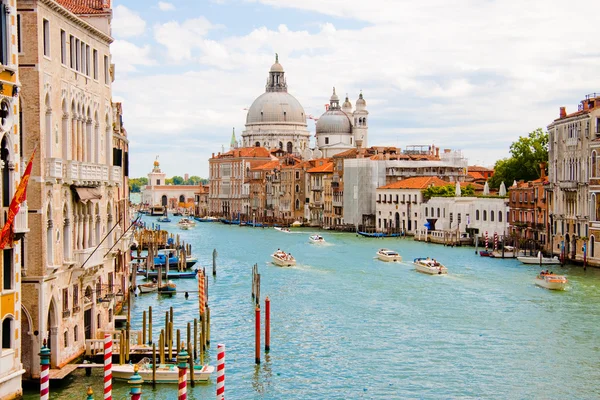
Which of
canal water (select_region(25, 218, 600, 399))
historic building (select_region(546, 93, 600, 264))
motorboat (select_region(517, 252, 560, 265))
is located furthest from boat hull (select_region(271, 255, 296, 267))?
historic building (select_region(546, 93, 600, 264))

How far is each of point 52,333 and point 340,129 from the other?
67.1 meters

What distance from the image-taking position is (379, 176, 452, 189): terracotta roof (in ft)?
162

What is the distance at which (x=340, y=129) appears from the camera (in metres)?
78.2

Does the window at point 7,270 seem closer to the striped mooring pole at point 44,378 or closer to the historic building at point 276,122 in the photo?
the striped mooring pole at point 44,378

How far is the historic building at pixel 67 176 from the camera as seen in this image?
1123cm

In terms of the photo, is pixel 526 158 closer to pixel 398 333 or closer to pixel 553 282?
pixel 553 282

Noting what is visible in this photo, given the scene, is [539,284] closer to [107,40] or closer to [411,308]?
[411,308]

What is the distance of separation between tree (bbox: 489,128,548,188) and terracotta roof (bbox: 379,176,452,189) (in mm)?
3579

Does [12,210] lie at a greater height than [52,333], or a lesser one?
greater

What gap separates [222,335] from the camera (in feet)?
56.3

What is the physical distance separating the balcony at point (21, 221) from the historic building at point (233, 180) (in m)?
62.7

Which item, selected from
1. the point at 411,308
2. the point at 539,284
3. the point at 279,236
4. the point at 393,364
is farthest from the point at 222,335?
the point at 279,236

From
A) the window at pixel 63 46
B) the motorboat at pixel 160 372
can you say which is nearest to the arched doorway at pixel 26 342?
the motorboat at pixel 160 372

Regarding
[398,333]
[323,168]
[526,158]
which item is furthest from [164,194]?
[398,333]
